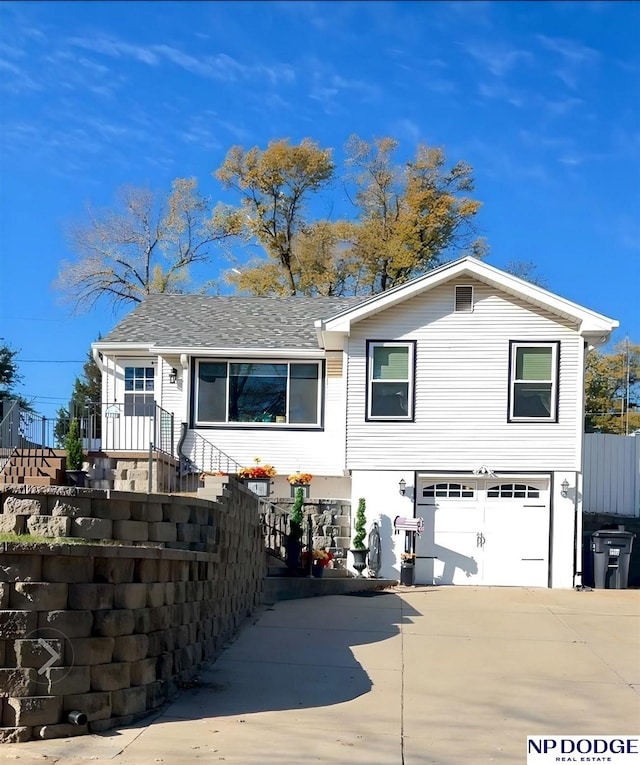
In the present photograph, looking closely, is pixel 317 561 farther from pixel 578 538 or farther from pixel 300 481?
pixel 578 538

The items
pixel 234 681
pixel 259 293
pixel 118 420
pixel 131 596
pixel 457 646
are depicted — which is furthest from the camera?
pixel 259 293

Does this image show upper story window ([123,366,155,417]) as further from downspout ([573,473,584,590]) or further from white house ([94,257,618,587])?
downspout ([573,473,584,590])

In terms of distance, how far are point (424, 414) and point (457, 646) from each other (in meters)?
6.99

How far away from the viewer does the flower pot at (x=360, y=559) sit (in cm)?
1680

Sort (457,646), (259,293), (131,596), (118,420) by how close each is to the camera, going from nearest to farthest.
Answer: (131,596) < (457,646) < (118,420) < (259,293)

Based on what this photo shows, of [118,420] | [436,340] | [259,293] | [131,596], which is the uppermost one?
[259,293]

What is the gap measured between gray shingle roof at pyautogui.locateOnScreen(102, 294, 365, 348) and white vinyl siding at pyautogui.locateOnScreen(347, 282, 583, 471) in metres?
2.43

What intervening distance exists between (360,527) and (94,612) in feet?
34.4

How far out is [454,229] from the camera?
109ft

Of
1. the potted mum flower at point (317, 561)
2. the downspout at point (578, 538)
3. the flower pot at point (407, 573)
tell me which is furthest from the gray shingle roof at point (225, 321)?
the downspout at point (578, 538)

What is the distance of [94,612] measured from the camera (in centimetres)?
683

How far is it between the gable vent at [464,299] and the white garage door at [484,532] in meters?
3.24

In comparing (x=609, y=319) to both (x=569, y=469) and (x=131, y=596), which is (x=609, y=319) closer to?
(x=569, y=469)

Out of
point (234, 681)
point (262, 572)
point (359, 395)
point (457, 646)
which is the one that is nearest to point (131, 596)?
point (234, 681)
